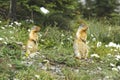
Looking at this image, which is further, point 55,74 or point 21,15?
point 21,15

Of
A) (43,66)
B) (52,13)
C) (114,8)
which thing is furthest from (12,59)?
(114,8)

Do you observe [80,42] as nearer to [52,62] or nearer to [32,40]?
[52,62]

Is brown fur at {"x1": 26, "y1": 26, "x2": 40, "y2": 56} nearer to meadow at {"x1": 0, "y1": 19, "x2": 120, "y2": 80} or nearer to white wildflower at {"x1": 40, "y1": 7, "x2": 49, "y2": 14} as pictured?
meadow at {"x1": 0, "y1": 19, "x2": 120, "y2": 80}

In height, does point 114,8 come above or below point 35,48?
below

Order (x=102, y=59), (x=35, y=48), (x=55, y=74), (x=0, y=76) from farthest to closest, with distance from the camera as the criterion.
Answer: (x=102, y=59), (x=35, y=48), (x=55, y=74), (x=0, y=76)

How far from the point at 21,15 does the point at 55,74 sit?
5168 mm

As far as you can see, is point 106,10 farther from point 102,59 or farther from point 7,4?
point 102,59

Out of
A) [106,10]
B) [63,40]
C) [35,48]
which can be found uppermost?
[35,48]

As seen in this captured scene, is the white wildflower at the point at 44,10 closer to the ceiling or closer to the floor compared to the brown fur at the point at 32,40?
closer to the floor

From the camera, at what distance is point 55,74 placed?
6.88 metres

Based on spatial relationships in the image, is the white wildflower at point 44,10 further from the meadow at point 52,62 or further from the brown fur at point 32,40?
the brown fur at point 32,40

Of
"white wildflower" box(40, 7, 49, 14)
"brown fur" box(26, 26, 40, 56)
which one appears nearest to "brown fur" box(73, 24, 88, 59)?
"brown fur" box(26, 26, 40, 56)

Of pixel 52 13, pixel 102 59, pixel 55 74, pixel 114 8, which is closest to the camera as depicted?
pixel 55 74

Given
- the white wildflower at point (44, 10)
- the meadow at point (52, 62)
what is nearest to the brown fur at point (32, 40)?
the meadow at point (52, 62)
